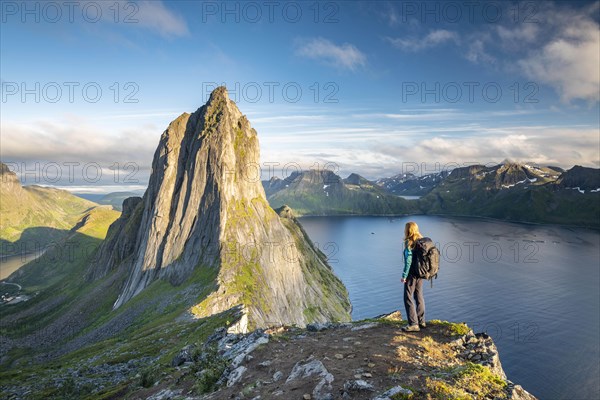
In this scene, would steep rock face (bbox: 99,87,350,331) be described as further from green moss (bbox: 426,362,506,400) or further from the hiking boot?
green moss (bbox: 426,362,506,400)

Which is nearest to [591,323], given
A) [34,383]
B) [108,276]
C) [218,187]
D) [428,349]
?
[218,187]

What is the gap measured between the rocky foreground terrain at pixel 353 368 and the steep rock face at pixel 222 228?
5652 cm

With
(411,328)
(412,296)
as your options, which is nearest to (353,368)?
(411,328)

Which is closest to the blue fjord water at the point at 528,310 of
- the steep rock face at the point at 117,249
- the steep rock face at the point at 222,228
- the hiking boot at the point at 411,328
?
the steep rock face at the point at 222,228

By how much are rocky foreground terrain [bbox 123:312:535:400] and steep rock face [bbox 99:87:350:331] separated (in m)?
56.5

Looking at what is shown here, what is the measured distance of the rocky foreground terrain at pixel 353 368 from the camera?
12.2 m

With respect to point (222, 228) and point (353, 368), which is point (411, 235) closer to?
point (353, 368)

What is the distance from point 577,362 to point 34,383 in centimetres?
12310

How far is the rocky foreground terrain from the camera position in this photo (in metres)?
12.2

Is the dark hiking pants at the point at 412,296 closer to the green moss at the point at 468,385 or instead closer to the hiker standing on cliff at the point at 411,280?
the hiker standing on cliff at the point at 411,280

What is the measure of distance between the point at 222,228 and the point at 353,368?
8399 cm

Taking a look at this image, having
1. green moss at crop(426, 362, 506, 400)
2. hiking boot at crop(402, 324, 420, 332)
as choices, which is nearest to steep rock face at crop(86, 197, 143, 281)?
hiking boot at crop(402, 324, 420, 332)

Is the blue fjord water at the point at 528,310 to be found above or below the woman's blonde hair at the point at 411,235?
below

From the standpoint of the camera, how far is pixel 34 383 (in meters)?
44.2
